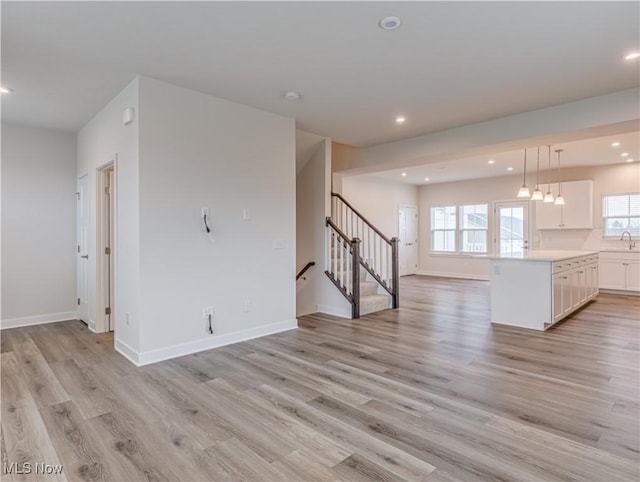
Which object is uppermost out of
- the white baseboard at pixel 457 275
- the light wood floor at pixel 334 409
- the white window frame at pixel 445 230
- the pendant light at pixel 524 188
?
the pendant light at pixel 524 188

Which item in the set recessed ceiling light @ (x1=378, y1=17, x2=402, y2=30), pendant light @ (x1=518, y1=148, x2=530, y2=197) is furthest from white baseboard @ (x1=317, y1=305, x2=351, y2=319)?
recessed ceiling light @ (x1=378, y1=17, x2=402, y2=30)

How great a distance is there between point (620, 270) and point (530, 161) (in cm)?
289

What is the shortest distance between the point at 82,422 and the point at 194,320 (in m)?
1.54

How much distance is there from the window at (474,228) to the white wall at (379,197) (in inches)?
63.5

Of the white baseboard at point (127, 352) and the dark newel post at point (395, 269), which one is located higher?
the dark newel post at point (395, 269)

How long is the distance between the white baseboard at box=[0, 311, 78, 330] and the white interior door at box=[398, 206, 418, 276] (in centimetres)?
805

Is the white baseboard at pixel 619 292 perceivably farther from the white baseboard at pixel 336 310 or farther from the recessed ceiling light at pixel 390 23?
the recessed ceiling light at pixel 390 23

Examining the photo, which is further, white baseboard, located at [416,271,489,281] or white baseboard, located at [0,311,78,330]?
white baseboard, located at [416,271,489,281]

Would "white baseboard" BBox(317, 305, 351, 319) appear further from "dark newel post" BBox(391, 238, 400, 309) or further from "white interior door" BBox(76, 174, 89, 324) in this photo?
"white interior door" BBox(76, 174, 89, 324)

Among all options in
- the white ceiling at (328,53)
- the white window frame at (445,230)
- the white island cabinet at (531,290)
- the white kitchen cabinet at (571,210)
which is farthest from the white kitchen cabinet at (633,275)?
the white ceiling at (328,53)

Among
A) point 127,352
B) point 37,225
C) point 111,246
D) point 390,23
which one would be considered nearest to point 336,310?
point 127,352

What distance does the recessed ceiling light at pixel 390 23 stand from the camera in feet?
8.39

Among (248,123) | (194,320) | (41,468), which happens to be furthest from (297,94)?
(41,468)

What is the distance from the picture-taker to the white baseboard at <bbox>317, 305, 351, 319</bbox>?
554 centimetres
